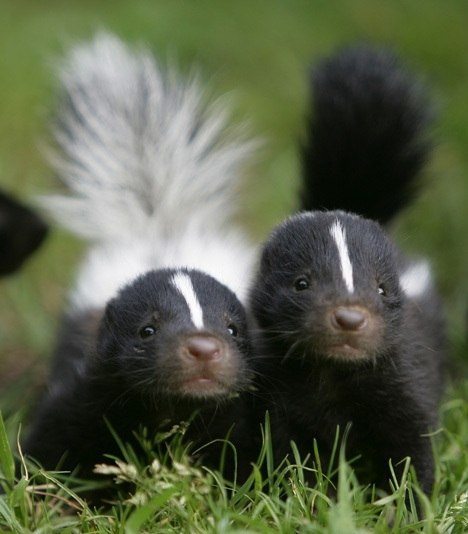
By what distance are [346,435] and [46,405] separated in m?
1.59

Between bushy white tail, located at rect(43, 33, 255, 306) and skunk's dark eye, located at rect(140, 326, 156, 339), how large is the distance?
2033mm

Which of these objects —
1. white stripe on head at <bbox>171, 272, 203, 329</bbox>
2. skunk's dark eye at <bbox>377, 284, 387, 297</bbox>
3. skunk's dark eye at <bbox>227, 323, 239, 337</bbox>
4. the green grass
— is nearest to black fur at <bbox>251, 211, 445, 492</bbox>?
skunk's dark eye at <bbox>377, 284, 387, 297</bbox>

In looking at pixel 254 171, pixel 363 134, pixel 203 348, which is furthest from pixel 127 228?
pixel 203 348

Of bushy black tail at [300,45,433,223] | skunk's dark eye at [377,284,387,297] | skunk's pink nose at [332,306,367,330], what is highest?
bushy black tail at [300,45,433,223]

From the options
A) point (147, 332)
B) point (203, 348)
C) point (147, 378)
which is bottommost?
point (147, 378)

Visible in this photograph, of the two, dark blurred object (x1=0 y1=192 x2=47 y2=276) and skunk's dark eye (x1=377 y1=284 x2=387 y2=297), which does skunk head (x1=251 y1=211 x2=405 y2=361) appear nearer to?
skunk's dark eye (x1=377 y1=284 x2=387 y2=297)

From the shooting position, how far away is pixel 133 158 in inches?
261

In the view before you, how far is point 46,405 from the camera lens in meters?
5.05

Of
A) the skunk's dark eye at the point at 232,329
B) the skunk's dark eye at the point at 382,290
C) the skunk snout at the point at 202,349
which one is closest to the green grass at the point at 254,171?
the skunk snout at the point at 202,349

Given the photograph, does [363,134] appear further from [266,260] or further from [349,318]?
[349,318]

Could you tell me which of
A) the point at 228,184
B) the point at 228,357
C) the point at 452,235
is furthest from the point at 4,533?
the point at 452,235

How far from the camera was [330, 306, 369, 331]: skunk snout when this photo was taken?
4.12m

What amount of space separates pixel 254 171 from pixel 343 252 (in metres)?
4.47

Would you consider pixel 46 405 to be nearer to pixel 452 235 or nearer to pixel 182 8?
pixel 452 235
